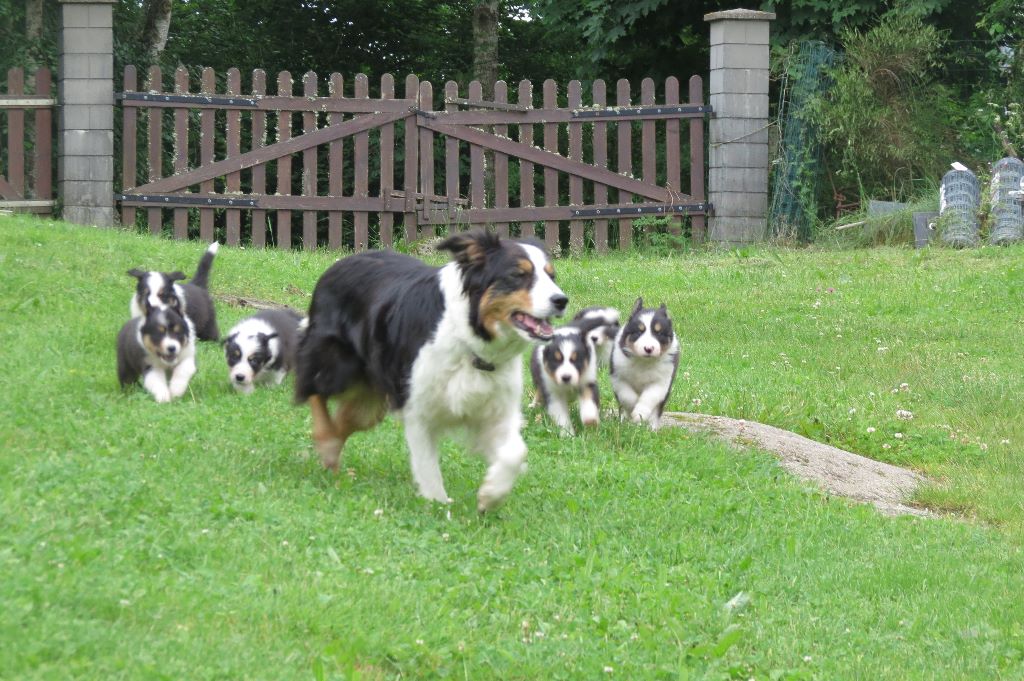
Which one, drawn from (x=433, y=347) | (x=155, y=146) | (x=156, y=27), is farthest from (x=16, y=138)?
(x=433, y=347)

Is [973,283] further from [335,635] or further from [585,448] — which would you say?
[335,635]

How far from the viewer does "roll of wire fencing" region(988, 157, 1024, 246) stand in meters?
16.3

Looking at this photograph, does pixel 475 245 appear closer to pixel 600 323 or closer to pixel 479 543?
pixel 479 543

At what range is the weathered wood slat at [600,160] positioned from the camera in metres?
17.7

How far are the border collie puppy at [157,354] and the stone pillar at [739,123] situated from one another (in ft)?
32.7

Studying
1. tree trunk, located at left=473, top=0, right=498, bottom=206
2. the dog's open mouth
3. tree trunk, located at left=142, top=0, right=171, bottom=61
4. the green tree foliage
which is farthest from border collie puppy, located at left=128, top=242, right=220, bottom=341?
tree trunk, located at left=473, top=0, right=498, bottom=206

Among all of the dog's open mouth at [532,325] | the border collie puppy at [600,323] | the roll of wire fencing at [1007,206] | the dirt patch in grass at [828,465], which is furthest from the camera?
the roll of wire fencing at [1007,206]

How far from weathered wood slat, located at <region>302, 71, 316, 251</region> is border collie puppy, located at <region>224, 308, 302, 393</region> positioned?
758 cm

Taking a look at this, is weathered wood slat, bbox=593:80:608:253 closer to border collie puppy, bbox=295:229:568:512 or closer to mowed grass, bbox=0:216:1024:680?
mowed grass, bbox=0:216:1024:680

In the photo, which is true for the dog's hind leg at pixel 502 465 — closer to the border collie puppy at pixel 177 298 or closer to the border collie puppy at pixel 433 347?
the border collie puppy at pixel 433 347

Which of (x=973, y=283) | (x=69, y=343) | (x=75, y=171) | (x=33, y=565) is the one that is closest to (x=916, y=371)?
(x=973, y=283)

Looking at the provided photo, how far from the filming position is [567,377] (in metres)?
8.97

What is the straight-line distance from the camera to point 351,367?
24.0 feet

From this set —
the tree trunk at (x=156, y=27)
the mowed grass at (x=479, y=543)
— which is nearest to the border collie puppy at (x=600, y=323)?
the mowed grass at (x=479, y=543)
